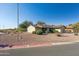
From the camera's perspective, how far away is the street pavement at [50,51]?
9.21 meters

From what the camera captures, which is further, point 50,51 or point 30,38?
point 30,38

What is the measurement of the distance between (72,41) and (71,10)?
990mm

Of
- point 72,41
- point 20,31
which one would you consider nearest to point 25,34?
point 20,31

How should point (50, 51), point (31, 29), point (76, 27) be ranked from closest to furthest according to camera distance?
point (50, 51), point (31, 29), point (76, 27)

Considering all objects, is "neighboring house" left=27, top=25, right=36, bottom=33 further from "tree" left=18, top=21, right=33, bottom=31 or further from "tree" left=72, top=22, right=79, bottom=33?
"tree" left=72, top=22, right=79, bottom=33

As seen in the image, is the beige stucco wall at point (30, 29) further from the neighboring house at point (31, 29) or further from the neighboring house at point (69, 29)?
the neighboring house at point (69, 29)

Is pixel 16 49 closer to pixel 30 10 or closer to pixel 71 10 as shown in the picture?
pixel 30 10

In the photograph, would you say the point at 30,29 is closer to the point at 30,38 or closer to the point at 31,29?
the point at 31,29

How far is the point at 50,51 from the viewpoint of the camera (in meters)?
9.34

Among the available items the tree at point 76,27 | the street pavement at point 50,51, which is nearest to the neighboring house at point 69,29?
the tree at point 76,27

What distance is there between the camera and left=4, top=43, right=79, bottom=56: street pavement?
30.2ft

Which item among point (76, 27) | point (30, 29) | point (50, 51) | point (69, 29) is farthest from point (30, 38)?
point (76, 27)

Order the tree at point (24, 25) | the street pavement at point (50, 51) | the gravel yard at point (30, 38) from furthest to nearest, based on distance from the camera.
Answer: the gravel yard at point (30, 38) < the tree at point (24, 25) < the street pavement at point (50, 51)

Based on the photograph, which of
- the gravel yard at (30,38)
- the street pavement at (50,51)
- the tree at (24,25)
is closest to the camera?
the street pavement at (50,51)
